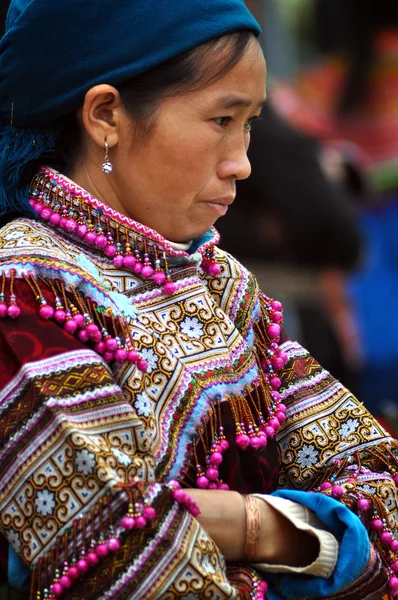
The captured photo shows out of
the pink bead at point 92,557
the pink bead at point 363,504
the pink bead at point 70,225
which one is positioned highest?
the pink bead at point 70,225

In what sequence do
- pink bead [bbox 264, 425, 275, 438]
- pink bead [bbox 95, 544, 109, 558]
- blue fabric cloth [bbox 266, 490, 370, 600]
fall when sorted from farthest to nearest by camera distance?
pink bead [bbox 264, 425, 275, 438], blue fabric cloth [bbox 266, 490, 370, 600], pink bead [bbox 95, 544, 109, 558]

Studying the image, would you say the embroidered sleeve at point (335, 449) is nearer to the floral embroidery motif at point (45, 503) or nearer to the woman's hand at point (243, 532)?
the woman's hand at point (243, 532)

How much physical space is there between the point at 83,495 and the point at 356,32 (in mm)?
7315

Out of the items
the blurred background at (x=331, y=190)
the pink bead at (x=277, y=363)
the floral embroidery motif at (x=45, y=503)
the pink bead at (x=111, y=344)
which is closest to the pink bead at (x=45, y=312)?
the pink bead at (x=111, y=344)

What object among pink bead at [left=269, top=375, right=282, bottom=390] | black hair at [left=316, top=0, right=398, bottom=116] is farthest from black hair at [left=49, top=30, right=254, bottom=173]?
Answer: black hair at [left=316, top=0, right=398, bottom=116]

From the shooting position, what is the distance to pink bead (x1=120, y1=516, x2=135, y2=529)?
226 centimetres

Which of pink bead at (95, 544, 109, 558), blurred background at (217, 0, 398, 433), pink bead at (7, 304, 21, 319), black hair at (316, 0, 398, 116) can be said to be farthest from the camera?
black hair at (316, 0, 398, 116)

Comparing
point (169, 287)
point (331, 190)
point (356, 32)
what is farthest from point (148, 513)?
point (356, 32)

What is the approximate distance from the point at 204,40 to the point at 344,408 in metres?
0.94

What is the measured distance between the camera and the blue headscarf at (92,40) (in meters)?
2.54

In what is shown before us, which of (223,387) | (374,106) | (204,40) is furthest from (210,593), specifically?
(374,106)

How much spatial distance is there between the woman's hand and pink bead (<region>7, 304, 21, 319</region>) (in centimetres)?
49

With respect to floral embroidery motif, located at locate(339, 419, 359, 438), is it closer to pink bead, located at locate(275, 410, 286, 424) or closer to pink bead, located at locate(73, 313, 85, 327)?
pink bead, located at locate(275, 410, 286, 424)

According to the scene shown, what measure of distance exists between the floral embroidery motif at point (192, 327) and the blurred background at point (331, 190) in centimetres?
144
